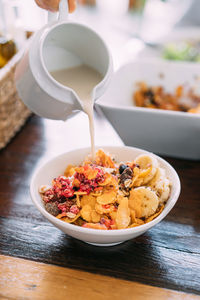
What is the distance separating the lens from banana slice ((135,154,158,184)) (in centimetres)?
79

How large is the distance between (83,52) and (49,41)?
10 centimetres

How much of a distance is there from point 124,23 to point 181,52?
198cm

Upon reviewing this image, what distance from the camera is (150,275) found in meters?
0.73

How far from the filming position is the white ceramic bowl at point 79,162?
67cm

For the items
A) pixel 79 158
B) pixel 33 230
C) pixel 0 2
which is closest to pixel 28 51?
pixel 79 158

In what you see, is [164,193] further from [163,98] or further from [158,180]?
[163,98]

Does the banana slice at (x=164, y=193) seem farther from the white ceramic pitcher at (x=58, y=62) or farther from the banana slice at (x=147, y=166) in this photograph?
the white ceramic pitcher at (x=58, y=62)

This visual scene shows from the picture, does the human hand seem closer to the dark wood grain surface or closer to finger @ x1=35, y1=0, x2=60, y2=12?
finger @ x1=35, y1=0, x2=60, y2=12

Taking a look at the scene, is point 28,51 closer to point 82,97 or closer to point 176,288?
point 82,97

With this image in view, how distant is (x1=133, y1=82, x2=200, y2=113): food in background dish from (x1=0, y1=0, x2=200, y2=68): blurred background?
1.10 ft

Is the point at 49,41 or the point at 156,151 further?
the point at 156,151

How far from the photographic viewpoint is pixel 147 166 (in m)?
0.81

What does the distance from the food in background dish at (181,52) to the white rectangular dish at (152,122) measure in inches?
19.7

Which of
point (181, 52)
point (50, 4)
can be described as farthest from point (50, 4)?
point (181, 52)
